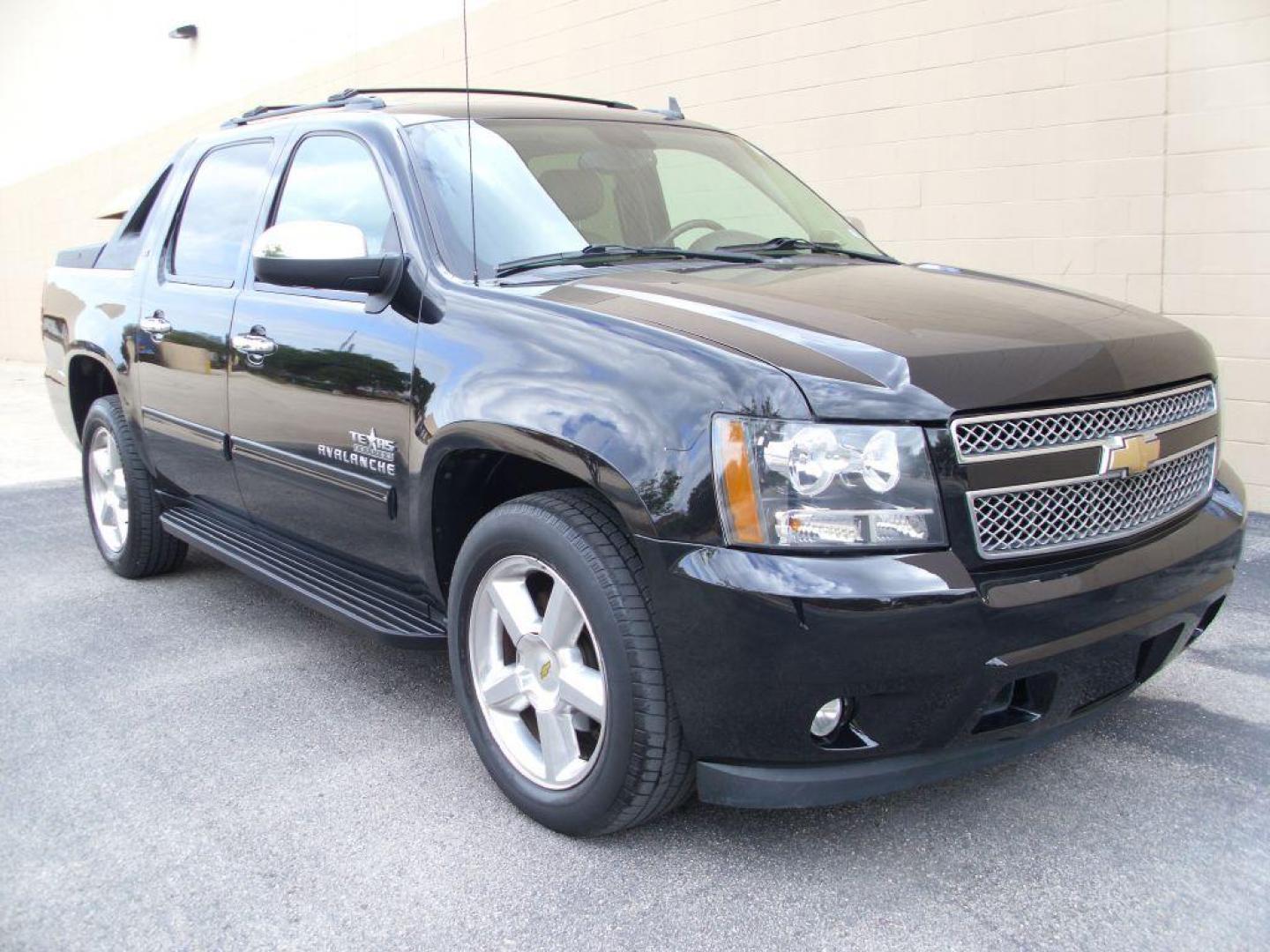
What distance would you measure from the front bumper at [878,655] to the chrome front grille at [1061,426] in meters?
0.25

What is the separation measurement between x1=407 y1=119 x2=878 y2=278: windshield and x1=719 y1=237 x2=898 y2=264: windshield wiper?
0.11ft

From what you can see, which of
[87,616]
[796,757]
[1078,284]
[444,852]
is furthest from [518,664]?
[1078,284]

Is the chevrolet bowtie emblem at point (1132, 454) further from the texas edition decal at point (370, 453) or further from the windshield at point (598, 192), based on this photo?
the texas edition decal at point (370, 453)

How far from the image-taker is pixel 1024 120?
6.50 metres

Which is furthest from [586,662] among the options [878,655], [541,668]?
[878,655]

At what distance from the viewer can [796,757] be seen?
254 cm

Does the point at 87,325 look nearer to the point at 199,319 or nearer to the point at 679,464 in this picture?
the point at 199,319

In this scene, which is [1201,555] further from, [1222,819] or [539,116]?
[539,116]

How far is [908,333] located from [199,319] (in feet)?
8.88

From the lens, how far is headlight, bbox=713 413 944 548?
8.00 feet

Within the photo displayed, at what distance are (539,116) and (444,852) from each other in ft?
7.75

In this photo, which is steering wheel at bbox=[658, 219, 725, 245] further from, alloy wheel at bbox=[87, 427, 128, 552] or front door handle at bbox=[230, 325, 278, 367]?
alloy wheel at bbox=[87, 427, 128, 552]

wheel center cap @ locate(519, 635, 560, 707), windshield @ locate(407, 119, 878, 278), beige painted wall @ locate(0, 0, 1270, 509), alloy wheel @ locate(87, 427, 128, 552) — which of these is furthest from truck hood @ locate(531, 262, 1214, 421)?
beige painted wall @ locate(0, 0, 1270, 509)

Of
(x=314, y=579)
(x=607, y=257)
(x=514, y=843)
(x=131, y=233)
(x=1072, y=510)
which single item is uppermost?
(x=131, y=233)
